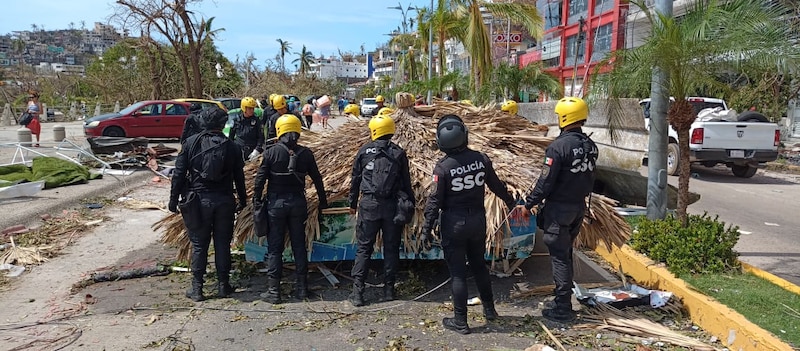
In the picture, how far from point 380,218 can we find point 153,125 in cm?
1706

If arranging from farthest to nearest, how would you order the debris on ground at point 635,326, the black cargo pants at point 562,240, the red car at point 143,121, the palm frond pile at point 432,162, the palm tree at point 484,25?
the red car at point 143,121 → the palm tree at point 484,25 → the palm frond pile at point 432,162 → the black cargo pants at point 562,240 → the debris on ground at point 635,326

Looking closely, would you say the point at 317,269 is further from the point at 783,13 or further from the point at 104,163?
the point at 104,163

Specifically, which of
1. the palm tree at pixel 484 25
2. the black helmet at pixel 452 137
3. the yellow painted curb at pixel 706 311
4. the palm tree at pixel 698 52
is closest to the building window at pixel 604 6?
the palm tree at pixel 484 25

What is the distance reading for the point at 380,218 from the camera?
5.08 metres

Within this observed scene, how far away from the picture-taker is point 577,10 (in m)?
43.6

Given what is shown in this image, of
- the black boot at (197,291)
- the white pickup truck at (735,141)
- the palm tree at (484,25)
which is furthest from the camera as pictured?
the palm tree at (484,25)

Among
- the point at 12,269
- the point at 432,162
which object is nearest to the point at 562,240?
the point at 432,162

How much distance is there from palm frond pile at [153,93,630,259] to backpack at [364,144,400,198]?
1.76 feet

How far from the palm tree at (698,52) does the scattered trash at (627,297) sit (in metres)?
1.20

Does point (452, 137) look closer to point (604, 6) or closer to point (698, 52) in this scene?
point (698, 52)

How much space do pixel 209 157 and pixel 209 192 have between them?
1.07ft

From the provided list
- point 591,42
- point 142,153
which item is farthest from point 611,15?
point 142,153

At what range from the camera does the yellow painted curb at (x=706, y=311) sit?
3.90 meters

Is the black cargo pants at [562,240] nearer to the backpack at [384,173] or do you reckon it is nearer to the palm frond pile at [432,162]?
the palm frond pile at [432,162]
